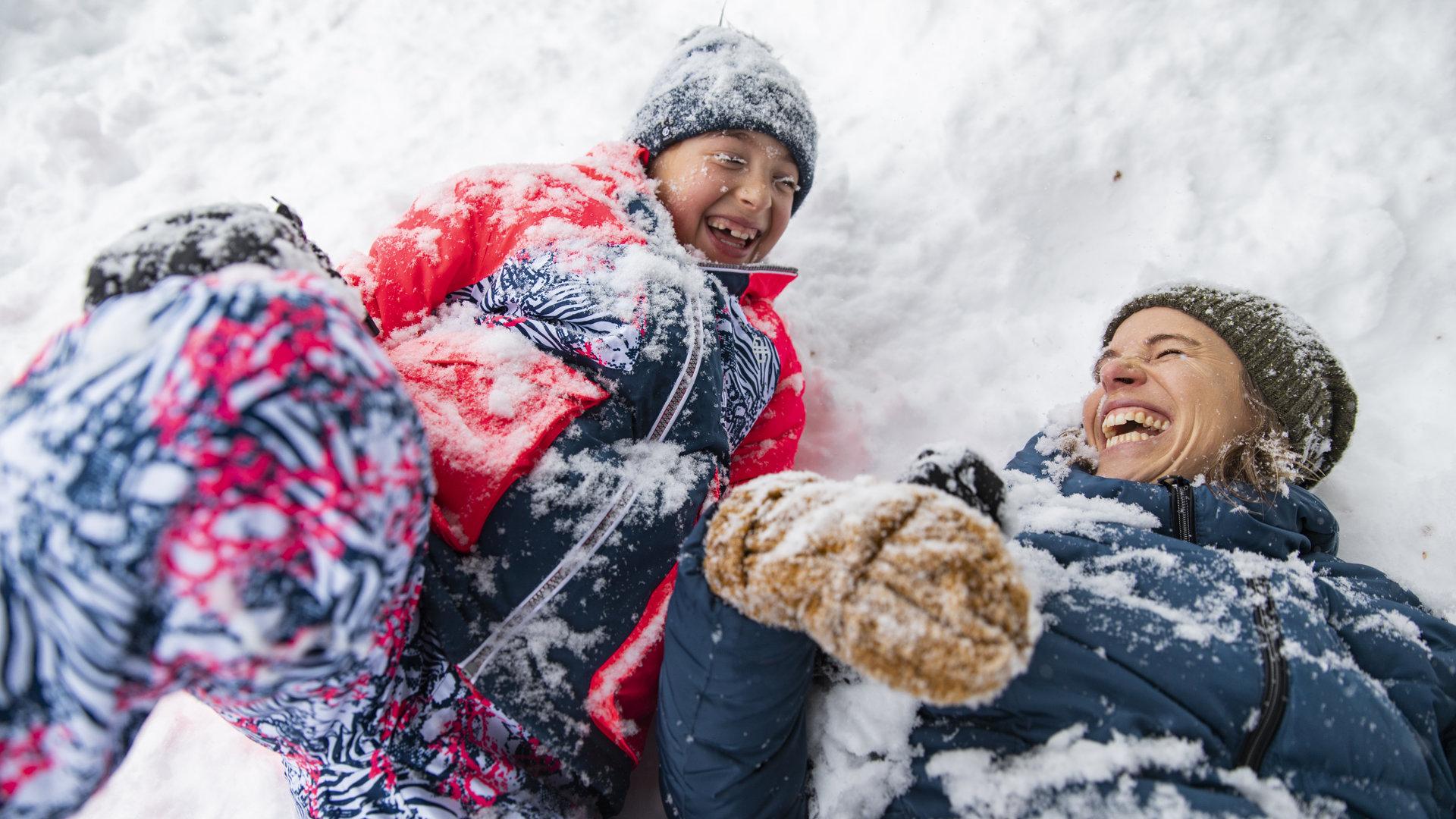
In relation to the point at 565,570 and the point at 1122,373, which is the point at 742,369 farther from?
the point at 1122,373

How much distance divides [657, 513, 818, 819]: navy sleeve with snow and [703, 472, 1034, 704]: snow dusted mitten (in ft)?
0.34

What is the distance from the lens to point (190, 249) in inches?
38.5

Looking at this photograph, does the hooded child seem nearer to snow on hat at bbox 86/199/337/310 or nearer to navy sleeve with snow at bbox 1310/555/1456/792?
snow on hat at bbox 86/199/337/310

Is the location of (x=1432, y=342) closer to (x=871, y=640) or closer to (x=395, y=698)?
(x=871, y=640)

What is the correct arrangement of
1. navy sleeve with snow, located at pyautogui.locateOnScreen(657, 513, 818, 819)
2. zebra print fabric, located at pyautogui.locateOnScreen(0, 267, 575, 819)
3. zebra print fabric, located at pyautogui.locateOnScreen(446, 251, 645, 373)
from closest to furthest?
1. zebra print fabric, located at pyautogui.locateOnScreen(0, 267, 575, 819)
2. navy sleeve with snow, located at pyautogui.locateOnScreen(657, 513, 818, 819)
3. zebra print fabric, located at pyautogui.locateOnScreen(446, 251, 645, 373)

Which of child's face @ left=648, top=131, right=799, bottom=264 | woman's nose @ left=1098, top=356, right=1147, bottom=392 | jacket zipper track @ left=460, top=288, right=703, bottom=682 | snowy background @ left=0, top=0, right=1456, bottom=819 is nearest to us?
jacket zipper track @ left=460, top=288, right=703, bottom=682

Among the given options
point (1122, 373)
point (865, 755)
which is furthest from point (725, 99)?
point (865, 755)

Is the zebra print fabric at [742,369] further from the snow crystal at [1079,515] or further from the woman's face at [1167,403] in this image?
the woman's face at [1167,403]

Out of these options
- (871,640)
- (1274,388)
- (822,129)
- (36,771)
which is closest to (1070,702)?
(871,640)

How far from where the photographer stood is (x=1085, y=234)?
2.49 m

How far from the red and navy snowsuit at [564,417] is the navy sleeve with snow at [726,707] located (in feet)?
0.61

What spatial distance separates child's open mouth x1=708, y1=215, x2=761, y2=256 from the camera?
6.40 feet

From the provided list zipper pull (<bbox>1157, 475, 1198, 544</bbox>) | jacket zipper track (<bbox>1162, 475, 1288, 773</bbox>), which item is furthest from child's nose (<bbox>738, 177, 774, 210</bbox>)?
jacket zipper track (<bbox>1162, 475, 1288, 773</bbox>)

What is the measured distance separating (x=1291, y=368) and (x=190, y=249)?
218 cm
